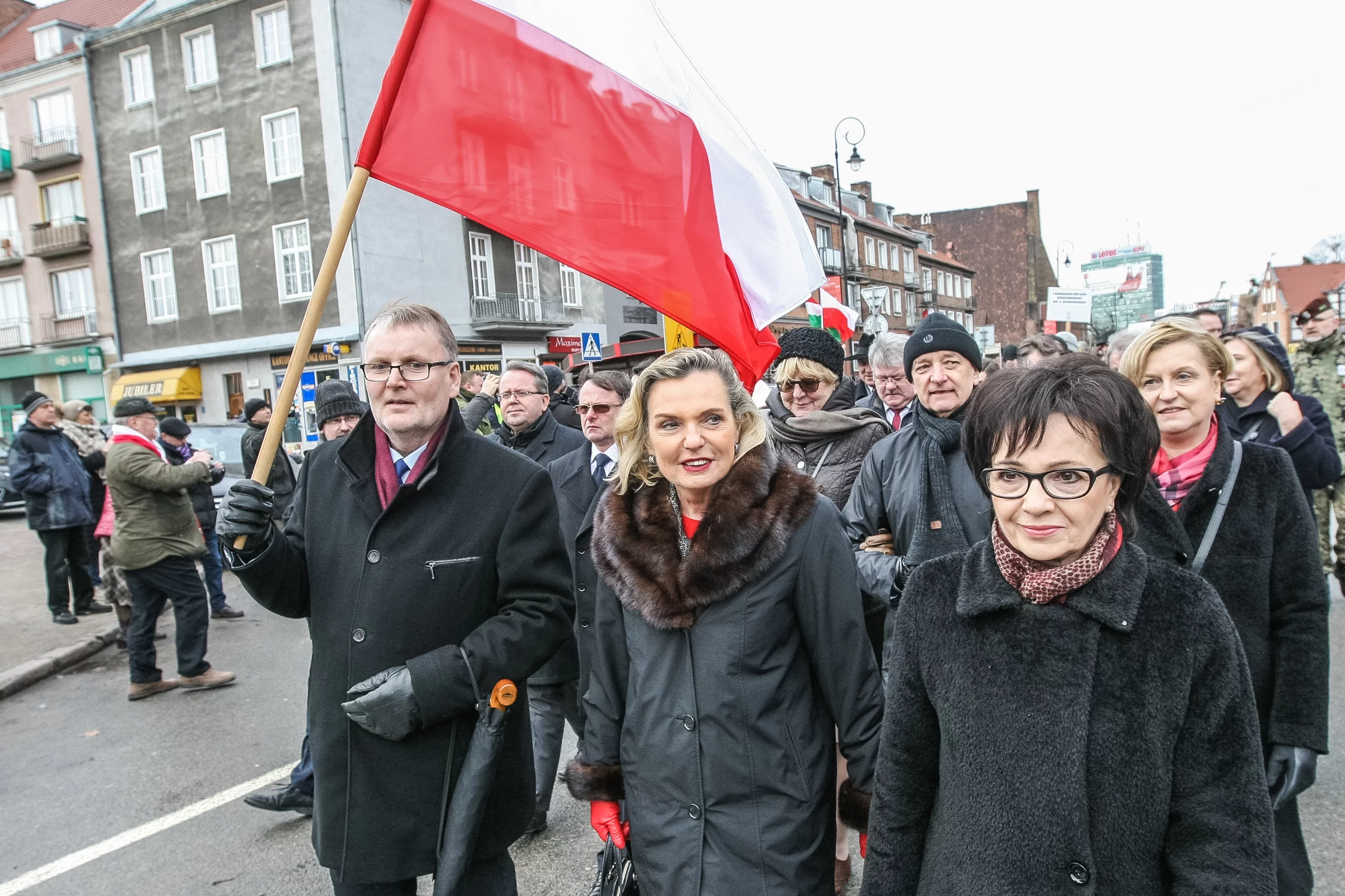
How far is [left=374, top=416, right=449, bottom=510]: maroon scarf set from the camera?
243 cm

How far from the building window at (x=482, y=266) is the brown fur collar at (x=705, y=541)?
83.2 feet

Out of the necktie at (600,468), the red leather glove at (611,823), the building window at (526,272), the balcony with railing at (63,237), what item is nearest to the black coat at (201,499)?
the necktie at (600,468)

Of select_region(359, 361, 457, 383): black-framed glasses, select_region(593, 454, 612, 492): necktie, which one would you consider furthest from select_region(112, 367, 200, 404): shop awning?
select_region(359, 361, 457, 383): black-framed glasses

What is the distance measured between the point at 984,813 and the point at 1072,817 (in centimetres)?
17

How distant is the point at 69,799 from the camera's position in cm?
445

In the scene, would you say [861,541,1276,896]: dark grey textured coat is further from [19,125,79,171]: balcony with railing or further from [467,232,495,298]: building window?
[19,125,79,171]: balcony with railing

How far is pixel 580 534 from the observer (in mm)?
3189

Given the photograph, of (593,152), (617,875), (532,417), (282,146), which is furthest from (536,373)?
(282,146)

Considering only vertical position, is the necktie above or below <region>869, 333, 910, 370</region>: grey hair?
below

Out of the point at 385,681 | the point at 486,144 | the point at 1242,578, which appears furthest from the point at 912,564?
the point at 486,144

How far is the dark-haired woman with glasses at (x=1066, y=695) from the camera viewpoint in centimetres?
151

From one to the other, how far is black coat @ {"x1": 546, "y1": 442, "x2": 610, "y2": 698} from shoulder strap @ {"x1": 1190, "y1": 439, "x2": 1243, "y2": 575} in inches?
75.9

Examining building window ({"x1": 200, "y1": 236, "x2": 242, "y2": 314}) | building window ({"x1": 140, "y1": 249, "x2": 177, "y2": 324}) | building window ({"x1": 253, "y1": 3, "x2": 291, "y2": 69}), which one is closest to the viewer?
building window ({"x1": 253, "y1": 3, "x2": 291, "y2": 69})

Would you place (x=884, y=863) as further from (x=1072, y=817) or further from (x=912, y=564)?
(x=912, y=564)
